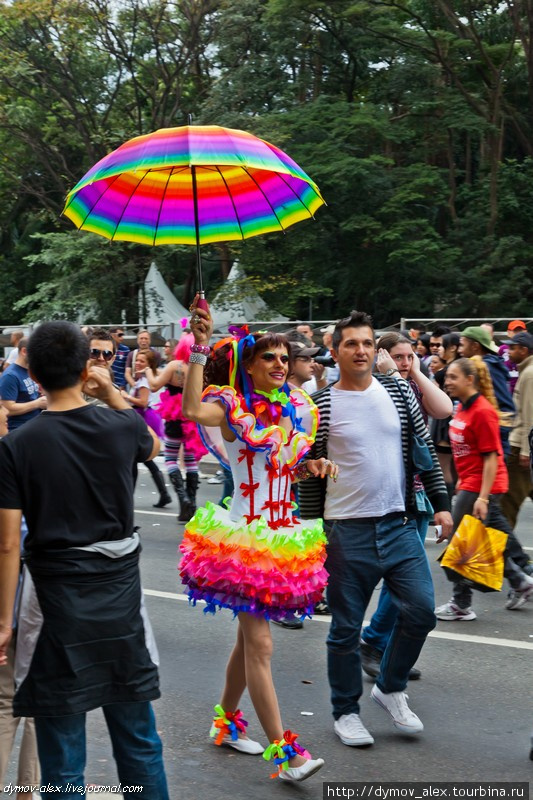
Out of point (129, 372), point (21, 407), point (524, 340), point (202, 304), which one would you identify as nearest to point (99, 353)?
point (21, 407)

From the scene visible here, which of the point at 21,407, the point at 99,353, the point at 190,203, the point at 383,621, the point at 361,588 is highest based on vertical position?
the point at 190,203

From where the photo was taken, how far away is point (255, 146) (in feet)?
15.4

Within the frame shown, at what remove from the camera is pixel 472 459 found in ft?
22.2

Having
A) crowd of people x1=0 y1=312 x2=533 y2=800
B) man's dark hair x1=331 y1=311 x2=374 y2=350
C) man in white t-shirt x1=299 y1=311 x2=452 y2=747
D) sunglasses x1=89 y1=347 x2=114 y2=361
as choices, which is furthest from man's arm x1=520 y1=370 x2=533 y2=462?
man's dark hair x1=331 y1=311 x2=374 y2=350

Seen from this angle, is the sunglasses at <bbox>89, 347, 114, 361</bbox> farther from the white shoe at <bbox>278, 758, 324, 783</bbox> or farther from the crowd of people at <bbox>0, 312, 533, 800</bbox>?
the white shoe at <bbox>278, 758, 324, 783</bbox>

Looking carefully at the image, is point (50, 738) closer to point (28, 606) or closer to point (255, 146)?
point (28, 606)

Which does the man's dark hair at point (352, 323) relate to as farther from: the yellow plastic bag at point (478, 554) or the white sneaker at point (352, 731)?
the yellow plastic bag at point (478, 554)

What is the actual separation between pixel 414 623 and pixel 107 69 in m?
26.5

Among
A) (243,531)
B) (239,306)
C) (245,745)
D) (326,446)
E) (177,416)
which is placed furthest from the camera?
(239,306)

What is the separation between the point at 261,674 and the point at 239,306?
22070mm

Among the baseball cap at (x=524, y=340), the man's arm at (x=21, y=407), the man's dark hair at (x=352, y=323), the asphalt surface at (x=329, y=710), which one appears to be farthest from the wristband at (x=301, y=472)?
the baseball cap at (x=524, y=340)

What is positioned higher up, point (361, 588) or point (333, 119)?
point (333, 119)

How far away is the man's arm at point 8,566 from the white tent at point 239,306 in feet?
73.3

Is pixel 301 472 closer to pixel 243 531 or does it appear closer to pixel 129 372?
pixel 243 531
